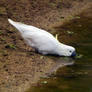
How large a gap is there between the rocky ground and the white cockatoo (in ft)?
0.60

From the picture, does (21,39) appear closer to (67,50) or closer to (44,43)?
(44,43)

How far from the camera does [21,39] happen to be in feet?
34.7

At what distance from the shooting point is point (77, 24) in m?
12.7

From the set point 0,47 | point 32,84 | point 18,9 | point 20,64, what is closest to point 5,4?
point 18,9

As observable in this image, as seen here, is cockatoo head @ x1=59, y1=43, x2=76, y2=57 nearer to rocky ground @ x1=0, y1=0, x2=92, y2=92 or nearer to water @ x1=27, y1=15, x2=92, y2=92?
water @ x1=27, y1=15, x2=92, y2=92

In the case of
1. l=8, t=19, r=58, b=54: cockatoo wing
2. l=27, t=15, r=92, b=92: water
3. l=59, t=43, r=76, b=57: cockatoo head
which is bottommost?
l=27, t=15, r=92, b=92: water

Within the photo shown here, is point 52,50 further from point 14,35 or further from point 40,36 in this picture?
point 14,35

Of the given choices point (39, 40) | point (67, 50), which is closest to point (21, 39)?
point (39, 40)

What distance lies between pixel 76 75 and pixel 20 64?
115 centimetres

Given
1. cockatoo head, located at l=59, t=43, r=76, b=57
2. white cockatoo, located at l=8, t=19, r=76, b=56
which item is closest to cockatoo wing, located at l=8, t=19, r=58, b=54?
white cockatoo, located at l=8, t=19, r=76, b=56

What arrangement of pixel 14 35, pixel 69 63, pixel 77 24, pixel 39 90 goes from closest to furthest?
pixel 39 90, pixel 69 63, pixel 14 35, pixel 77 24

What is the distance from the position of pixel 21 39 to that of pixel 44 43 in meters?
1.23

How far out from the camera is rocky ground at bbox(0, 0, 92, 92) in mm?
8289

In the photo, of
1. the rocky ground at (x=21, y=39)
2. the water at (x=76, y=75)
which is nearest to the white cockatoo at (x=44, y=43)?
the rocky ground at (x=21, y=39)
